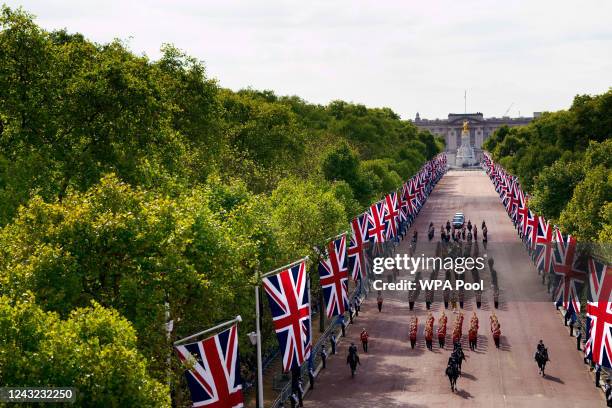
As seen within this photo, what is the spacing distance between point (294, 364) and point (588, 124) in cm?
7304

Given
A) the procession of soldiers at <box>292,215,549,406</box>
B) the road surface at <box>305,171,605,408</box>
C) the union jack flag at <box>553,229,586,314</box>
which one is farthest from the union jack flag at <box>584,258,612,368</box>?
the union jack flag at <box>553,229,586,314</box>

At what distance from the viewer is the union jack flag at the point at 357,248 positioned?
2087 inches

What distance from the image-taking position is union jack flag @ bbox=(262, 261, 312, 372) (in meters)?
31.7

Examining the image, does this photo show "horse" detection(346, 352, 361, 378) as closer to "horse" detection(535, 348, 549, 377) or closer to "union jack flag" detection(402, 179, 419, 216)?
"horse" detection(535, 348, 549, 377)

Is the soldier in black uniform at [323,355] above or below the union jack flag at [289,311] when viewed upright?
below

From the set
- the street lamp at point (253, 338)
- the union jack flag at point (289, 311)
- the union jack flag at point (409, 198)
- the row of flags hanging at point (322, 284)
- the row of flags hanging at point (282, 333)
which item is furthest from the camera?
the union jack flag at point (409, 198)

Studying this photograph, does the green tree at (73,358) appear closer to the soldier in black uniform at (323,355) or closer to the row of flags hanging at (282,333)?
the row of flags hanging at (282,333)

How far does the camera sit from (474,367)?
42969 mm

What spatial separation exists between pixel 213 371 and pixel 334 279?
1856 cm

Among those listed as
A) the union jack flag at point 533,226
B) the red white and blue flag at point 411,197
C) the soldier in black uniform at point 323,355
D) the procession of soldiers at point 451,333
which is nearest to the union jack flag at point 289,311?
the procession of soldiers at point 451,333

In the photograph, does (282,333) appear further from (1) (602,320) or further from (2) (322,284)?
(1) (602,320)

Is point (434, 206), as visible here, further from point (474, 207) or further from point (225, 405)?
point (225, 405)

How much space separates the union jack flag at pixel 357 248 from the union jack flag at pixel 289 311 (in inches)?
740

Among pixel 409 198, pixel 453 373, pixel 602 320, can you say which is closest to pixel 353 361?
pixel 453 373
